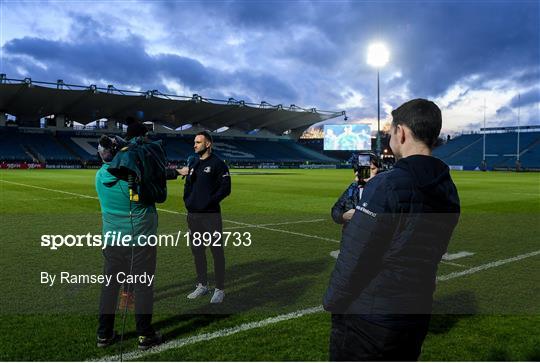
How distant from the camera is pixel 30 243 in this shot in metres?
9.03

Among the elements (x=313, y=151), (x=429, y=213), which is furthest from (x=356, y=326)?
(x=313, y=151)

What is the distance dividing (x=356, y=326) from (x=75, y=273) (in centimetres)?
576

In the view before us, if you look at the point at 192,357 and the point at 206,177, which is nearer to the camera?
the point at 192,357

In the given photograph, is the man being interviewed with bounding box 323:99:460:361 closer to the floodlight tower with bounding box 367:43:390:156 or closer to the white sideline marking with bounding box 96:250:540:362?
the white sideline marking with bounding box 96:250:540:362

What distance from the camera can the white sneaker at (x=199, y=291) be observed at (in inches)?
225

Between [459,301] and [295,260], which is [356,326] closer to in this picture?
[459,301]

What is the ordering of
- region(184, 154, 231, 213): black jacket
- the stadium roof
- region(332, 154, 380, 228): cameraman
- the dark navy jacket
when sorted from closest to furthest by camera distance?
1. the dark navy jacket
2. region(332, 154, 380, 228): cameraman
3. region(184, 154, 231, 213): black jacket
4. the stadium roof

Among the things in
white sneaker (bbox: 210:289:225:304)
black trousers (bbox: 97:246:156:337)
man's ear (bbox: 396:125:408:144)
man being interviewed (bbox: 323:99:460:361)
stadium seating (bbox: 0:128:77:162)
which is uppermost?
stadium seating (bbox: 0:128:77:162)

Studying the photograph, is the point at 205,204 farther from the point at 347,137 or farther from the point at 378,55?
the point at 347,137

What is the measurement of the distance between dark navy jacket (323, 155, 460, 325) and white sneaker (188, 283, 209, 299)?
12.4ft

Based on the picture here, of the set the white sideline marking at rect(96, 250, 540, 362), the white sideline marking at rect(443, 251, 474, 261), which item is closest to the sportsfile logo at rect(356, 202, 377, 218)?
the white sideline marking at rect(96, 250, 540, 362)

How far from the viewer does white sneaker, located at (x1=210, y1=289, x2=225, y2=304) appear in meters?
5.54

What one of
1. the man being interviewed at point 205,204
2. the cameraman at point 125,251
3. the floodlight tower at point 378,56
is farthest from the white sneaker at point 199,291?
the floodlight tower at point 378,56

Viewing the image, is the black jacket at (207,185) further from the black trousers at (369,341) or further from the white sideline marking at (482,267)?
the black trousers at (369,341)
